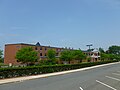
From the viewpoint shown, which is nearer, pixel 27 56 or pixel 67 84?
pixel 67 84

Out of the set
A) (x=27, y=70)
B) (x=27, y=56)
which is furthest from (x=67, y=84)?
(x=27, y=56)

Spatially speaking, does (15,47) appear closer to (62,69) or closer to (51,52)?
(51,52)

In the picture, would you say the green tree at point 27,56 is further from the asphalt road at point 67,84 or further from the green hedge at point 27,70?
the asphalt road at point 67,84

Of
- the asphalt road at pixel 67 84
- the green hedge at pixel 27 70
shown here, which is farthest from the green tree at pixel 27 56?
the asphalt road at pixel 67 84

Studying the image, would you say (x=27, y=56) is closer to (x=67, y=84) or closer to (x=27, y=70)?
(x=27, y=70)

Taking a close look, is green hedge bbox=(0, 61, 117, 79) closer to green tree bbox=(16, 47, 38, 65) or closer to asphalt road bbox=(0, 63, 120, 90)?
asphalt road bbox=(0, 63, 120, 90)

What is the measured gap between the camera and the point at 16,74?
25125 millimetres

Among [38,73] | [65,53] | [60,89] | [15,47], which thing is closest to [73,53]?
[65,53]

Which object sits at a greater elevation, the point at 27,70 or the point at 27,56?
the point at 27,56

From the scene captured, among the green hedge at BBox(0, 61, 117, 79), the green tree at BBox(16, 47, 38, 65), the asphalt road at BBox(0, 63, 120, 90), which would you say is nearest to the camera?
the asphalt road at BBox(0, 63, 120, 90)


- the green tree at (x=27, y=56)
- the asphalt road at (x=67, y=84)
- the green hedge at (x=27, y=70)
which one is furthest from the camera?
the green tree at (x=27, y=56)

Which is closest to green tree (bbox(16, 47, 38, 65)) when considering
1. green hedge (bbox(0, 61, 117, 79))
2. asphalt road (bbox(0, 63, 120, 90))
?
green hedge (bbox(0, 61, 117, 79))

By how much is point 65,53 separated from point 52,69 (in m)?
49.4

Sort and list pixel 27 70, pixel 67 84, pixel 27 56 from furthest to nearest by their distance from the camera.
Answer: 1. pixel 27 56
2. pixel 27 70
3. pixel 67 84
